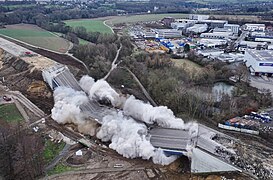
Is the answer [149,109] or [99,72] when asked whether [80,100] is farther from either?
[99,72]

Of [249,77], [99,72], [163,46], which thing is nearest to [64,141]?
[99,72]

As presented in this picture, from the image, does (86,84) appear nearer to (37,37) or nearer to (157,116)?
(157,116)

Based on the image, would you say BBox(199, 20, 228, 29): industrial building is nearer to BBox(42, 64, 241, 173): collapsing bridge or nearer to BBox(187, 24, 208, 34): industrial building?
BBox(187, 24, 208, 34): industrial building

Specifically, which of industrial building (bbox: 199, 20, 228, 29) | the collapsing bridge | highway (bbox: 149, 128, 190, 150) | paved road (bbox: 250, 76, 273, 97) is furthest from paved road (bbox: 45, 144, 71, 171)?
industrial building (bbox: 199, 20, 228, 29)


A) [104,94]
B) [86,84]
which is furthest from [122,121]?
[86,84]

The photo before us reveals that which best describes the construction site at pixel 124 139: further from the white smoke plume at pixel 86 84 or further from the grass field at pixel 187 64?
the grass field at pixel 187 64
